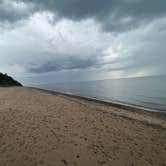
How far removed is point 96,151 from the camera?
5.46 metres

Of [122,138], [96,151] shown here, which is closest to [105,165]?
[96,151]

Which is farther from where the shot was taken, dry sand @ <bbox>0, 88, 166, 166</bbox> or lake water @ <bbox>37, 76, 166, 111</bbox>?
lake water @ <bbox>37, 76, 166, 111</bbox>

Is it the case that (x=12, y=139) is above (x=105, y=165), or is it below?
above

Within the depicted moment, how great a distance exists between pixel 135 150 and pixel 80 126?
3.50m

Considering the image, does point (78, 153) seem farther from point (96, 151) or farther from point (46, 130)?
point (46, 130)

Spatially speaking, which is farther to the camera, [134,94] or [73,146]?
[134,94]

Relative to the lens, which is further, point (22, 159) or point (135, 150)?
point (135, 150)

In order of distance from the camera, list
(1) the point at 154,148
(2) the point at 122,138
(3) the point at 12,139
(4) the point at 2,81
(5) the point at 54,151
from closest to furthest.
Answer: (5) the point at 54,151
(3) the point at 12,139
(1) the point at 154,148
(2) the point at 122,138
(4) the point at 2,81

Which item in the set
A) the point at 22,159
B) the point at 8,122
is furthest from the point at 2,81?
the point at 22,159

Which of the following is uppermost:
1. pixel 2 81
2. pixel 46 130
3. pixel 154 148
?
pixel 2 81

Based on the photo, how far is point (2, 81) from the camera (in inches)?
2643

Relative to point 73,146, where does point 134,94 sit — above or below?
above

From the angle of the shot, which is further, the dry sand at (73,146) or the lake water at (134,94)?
the lake water at (134,94)

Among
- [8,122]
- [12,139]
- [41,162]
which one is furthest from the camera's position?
[8,122]
